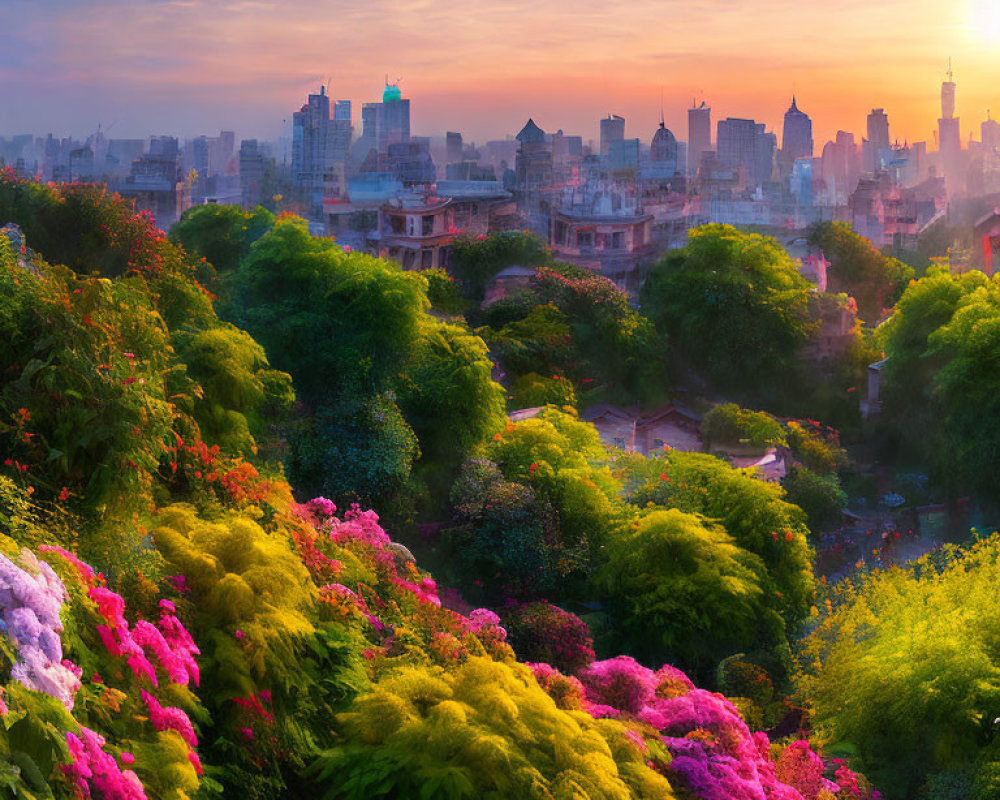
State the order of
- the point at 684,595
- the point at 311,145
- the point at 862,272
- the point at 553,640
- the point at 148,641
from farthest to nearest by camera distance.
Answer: the point at 311,145 → the point at 862,272 → the point at 684,595 → the point at 553,640 → the point at 148,641

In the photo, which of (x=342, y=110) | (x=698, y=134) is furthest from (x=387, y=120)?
(x=698, y=134)

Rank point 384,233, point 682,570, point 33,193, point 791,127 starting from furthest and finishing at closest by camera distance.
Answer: point 791,127 < point 384,233 < point 33,193 < point 682,570

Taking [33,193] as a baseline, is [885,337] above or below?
below

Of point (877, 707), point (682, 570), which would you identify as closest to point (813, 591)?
point (682, 570)

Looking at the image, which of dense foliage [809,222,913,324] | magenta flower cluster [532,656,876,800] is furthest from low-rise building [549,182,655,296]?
magenta flower cluster [532,656,876,800]

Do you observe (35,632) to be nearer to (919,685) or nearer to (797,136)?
(919,685)

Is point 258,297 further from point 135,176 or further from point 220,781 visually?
point 135,176
